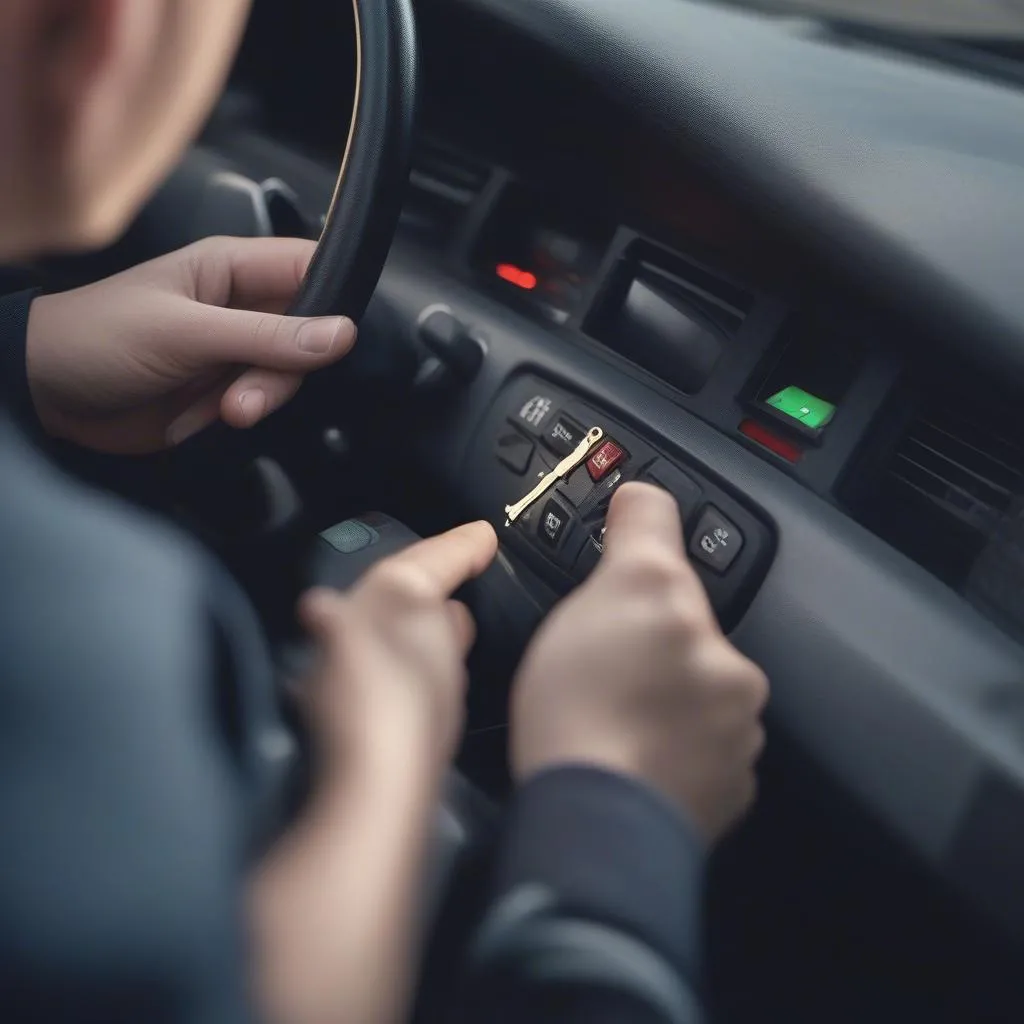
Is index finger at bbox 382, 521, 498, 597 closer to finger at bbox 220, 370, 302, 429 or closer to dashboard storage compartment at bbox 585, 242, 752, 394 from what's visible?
finger at bbox 220, 370, 302, 429

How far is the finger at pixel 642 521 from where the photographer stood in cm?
66

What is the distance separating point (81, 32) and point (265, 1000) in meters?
0.34

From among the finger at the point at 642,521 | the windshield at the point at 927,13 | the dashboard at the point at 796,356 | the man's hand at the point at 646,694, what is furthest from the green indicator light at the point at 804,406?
the windshield at the point at 927,13

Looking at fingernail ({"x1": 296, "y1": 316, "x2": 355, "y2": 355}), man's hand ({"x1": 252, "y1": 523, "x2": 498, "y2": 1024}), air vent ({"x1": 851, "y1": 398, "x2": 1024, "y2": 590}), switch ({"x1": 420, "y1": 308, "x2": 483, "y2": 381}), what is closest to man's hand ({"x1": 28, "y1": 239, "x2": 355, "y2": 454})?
fingernail ({"x1": 296, "y1": 316, "x2": 355, "y2": 355})

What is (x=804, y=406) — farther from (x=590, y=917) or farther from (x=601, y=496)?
(x=590, y=917)

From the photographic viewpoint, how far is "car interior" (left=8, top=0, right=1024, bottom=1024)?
2.18ft

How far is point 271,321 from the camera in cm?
76

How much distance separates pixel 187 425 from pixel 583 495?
28 cm

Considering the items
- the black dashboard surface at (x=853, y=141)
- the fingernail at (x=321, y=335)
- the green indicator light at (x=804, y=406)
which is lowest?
the fingernail at (x=321, y=335)

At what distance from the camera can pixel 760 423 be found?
820 millimetres

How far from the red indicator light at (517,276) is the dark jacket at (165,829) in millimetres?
608

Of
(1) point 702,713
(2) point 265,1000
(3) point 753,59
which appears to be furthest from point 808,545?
(2) point 265,1000

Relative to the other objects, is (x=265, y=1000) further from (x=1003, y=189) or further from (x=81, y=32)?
(x=1003, y=189)

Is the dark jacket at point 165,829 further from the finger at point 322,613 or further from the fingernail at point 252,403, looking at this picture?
the fingernail at point 252,403
